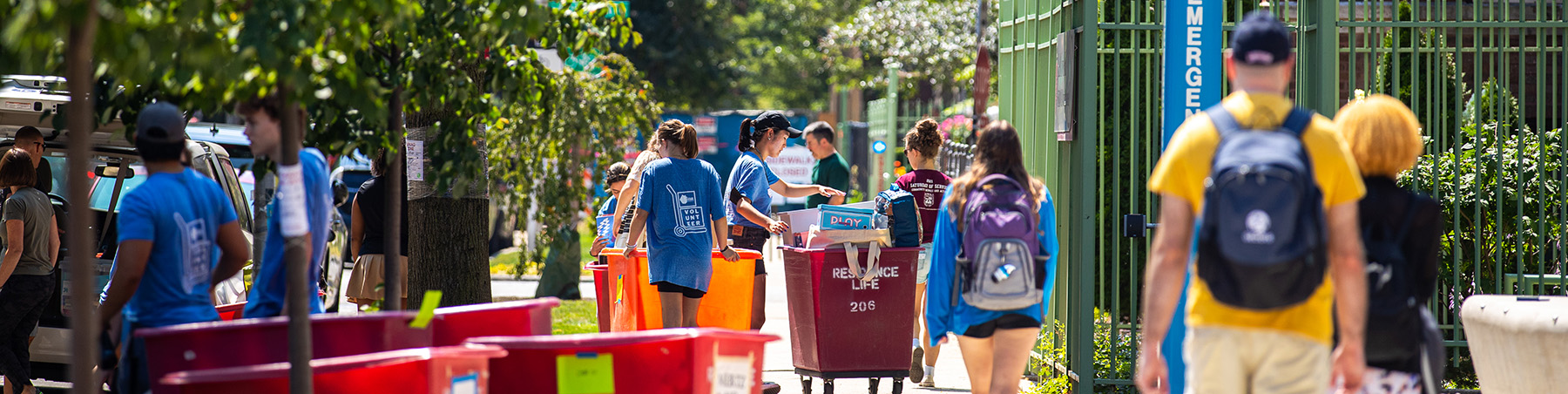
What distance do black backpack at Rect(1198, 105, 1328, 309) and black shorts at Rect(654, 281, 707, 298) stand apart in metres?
3.96

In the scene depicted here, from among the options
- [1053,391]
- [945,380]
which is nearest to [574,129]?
[945,380]

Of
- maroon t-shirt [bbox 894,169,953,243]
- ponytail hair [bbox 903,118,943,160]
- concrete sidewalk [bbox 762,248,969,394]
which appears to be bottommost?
concrete sidewalk [bbox 762,248,969,394]

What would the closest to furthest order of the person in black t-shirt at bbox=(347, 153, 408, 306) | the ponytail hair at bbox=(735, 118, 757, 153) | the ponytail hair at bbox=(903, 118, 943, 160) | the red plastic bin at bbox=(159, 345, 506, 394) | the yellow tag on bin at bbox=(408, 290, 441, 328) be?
the red plastic bin at bbox=(159, 345, 506, 394)
the yellow tag on bin at bbox=(408, 290, 441, 328)
the ponytail hair at bbox=(903, 118, 943, 160)
the person in black t-shirt at bbox=(347, 153, 408, 306)
the ponytail hair at bbox=(735, 118, 757, 153)

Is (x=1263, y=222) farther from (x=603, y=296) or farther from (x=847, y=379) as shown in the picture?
(x=603, y=296)

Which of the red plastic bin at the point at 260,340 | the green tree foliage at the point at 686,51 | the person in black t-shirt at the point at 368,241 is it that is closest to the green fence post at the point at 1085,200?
the red plastic bin at the point at 260,340

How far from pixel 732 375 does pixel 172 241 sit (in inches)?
69.9

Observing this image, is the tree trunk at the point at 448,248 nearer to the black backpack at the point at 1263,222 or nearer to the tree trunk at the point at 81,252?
the tree trunk at the point at 81,252

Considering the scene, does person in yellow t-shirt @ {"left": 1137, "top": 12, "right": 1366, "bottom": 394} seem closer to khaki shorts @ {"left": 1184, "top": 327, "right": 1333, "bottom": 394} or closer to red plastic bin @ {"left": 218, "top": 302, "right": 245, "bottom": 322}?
khaki shorts @ {"left": 1184, "top": 327, "right": 1333, "bottom": 394}

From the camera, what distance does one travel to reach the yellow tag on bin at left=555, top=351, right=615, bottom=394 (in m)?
4.09

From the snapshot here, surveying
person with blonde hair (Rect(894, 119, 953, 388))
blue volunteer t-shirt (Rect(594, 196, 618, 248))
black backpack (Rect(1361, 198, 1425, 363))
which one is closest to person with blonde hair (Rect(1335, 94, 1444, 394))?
black backpack (Rect(1361, 198, 1425, 363))

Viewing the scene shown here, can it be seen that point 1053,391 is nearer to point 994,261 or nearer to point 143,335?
point 994,261

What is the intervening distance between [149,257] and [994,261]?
2.90 meters

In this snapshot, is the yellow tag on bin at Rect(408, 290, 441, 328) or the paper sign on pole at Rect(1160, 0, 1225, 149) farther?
the paper sign on pole at Rect(1160, 0, 1225, 149)

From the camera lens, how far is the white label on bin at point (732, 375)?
4.33 metres
